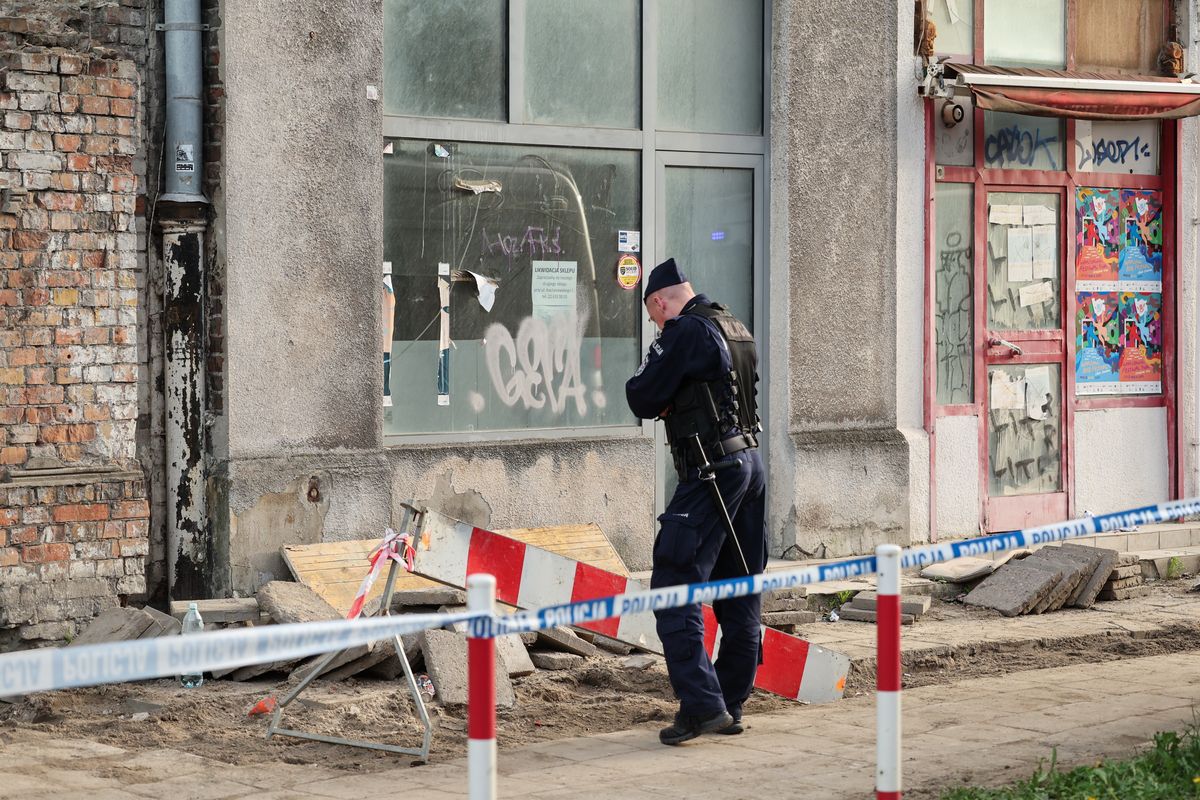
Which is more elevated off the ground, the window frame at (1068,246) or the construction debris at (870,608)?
the window frame at (1068,246)

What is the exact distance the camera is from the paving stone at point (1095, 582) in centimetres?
1024

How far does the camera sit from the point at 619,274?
417 inches

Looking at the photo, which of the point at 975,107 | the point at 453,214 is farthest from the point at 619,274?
the point at 975,107

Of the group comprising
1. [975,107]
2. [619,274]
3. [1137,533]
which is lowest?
[1137,533]

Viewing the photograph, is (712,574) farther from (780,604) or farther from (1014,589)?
(1014,589)

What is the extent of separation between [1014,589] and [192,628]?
4.89 meters

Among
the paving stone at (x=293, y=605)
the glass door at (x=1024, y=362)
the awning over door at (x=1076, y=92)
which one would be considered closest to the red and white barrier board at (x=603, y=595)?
the paving stone at (x=293, y=605)

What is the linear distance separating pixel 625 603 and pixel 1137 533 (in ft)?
27.7

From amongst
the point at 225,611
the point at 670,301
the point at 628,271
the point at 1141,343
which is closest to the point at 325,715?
the point at 225,611

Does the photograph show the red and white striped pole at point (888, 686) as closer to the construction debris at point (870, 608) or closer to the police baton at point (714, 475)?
the police baton at point (714, 475)

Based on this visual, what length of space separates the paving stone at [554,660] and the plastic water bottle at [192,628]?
1.55 metres

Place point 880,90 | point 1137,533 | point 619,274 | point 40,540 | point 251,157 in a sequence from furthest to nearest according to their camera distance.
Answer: point 1137,533
point 880,90
point 619,274
point 251,157
point 40,540

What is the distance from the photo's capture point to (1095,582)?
10281mm

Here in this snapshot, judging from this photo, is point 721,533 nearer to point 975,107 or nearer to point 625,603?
point 625,603
